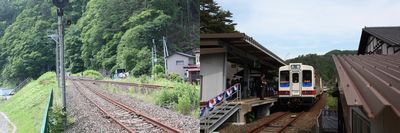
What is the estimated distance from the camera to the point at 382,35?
11.5 meters

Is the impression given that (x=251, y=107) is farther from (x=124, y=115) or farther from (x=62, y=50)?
(x=62, y=50)

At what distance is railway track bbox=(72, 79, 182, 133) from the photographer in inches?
89.4

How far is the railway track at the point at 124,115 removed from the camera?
2.27 meters

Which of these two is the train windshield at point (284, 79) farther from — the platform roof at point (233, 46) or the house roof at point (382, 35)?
the platform roof at point (233, 46)

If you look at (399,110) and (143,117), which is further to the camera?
(143,117)

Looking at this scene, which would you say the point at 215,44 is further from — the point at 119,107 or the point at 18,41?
the point at 18,41

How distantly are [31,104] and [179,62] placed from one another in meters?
0.84

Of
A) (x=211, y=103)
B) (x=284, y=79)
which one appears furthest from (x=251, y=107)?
(x=284, y=79)

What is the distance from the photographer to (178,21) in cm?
235

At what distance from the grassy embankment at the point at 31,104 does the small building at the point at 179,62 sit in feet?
2.06

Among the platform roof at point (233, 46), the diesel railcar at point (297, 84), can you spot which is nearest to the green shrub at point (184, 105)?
the platform roof at point (233, 46)

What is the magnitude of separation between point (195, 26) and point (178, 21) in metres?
0.16

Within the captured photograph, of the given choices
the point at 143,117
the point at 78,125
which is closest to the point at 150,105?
the point at 143,117

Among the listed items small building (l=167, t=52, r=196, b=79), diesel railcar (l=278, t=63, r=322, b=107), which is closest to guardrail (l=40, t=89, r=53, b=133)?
small building (l=167, t=52, r=196, b=79)
